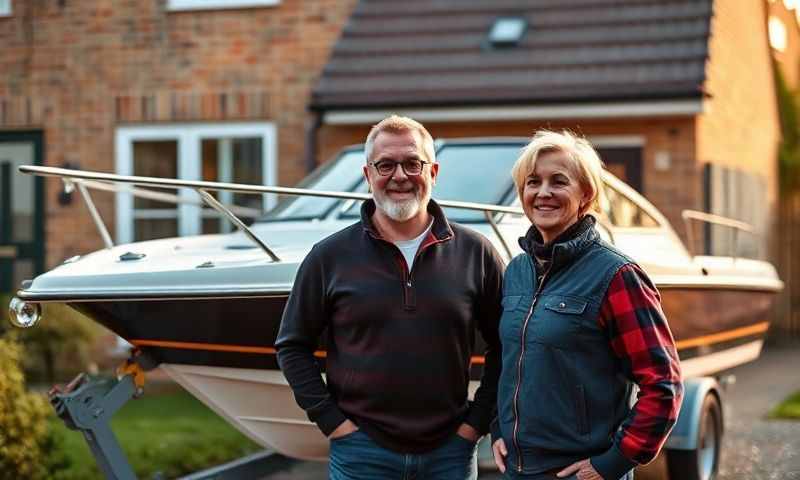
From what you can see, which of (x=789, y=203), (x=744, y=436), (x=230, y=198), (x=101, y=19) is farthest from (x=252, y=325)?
(x=789, y=203)

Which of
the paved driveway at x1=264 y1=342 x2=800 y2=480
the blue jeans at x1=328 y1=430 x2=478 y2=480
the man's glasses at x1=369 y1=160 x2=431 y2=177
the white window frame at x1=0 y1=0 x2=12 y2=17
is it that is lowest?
the paved driveway at x1=264 y1=342 x2=800 y2=480

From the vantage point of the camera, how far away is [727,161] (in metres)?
12.8

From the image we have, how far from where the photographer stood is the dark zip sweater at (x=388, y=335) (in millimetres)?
3453

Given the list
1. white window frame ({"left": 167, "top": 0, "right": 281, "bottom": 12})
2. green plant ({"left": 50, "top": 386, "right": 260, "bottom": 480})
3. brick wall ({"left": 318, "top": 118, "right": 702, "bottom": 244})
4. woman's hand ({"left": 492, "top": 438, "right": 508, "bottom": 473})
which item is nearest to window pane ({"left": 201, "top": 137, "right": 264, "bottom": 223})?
white window frame ({"left": 167, "top": 0, "right": 281, "bottom": 12})

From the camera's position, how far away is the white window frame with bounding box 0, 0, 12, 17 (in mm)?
13398

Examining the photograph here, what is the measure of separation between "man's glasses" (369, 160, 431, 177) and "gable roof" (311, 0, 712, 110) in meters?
7.46

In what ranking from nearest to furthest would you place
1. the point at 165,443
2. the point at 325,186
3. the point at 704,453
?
the point at 704,453 < the point at 325,186 < the point at 165,443

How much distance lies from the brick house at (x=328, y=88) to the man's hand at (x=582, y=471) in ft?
26.0

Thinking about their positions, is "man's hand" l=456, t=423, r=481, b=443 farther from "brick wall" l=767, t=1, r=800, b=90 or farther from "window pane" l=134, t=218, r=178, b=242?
"brick wall" l=767, t=1, r=800, b=90

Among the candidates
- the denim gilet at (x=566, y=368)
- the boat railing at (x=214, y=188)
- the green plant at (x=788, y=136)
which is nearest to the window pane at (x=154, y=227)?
the boat railing at (x=214, y=188)

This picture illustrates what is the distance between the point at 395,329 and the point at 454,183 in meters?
3.16

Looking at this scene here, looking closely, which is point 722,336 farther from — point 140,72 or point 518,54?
point 140,72

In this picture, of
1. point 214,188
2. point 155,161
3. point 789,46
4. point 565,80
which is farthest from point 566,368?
point 789,46

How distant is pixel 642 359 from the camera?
3.10m
